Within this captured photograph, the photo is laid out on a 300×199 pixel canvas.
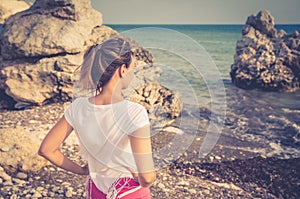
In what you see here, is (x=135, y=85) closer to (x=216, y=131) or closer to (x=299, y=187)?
(x=216, y=131)

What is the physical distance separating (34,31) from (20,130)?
13.8ft

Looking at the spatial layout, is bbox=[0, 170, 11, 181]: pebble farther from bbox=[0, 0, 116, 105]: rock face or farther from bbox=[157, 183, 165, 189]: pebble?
bbox=[0, 0, 116, 105]: rock face

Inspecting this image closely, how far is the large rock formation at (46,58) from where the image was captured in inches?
343

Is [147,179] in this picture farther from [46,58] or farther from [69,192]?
[46,58]

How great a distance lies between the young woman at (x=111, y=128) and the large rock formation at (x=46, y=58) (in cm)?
602

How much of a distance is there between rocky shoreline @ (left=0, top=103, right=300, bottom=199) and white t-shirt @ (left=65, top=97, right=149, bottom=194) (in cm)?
273

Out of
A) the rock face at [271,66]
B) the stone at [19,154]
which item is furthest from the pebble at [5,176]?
the rock face at [271,66]

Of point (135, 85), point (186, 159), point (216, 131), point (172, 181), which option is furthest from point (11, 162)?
point (216, 131)

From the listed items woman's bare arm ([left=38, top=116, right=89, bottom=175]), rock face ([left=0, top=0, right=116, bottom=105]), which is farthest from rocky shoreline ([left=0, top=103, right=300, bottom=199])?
woman's bare arm ([left=38, top=116, right=89, bottom=175])

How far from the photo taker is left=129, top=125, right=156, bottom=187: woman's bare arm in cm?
192

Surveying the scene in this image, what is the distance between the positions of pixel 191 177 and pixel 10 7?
133 feet

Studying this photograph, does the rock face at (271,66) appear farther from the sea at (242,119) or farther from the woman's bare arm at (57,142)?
the woman's bare arm at (57,142)

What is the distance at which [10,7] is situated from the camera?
133 feet

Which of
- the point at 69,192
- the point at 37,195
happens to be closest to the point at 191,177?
the point at 69,192
